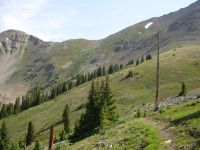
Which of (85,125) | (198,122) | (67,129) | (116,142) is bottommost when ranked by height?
(67,129)

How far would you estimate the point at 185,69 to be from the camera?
161 meters

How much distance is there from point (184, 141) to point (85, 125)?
44341 millimetres

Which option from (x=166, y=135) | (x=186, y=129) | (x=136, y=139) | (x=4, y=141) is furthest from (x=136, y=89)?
(x=186, y=129)

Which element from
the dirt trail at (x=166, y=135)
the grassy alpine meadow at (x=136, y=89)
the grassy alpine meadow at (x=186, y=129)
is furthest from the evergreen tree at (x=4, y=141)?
the grassy alpine meadow at (x=186, y=129)

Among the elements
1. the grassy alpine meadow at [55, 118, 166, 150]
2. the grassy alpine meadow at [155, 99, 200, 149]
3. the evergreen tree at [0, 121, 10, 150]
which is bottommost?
the evergreen tree at [0, 121, 10, 150]

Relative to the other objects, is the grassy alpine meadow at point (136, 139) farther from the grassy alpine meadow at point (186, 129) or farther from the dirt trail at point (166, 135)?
the grassy alpine meadow at point (186, 129)

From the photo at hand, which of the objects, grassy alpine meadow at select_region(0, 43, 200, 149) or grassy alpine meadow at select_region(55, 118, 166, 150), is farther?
grassy alpine meadow at select_region(0, 43, 200, 149)

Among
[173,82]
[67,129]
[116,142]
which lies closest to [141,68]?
[173,82]

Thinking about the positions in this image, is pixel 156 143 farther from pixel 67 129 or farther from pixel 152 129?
pixel 67 129

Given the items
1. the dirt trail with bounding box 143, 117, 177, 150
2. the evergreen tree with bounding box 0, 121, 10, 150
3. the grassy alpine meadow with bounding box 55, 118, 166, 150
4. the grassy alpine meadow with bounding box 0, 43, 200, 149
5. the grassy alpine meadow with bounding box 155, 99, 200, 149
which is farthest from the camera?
the grassy alpine meadow with bounding box 0, 43, 200, 149

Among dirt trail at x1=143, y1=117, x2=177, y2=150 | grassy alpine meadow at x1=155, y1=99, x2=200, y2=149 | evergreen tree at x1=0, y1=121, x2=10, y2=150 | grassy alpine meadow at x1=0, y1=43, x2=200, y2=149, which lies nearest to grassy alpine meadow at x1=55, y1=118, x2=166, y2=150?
dirt trail at x1=143, y1=117, x2=177, y2=150

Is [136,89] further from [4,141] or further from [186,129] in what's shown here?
[186,129]

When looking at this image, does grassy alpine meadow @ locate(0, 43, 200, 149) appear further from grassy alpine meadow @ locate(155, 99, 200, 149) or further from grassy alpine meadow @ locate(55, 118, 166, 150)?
grassy alpine meadow @ locate(155, 99, 200, 149)

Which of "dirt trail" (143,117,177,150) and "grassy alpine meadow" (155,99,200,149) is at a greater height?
"grassy alpine meadow" (155,99,200,149)
